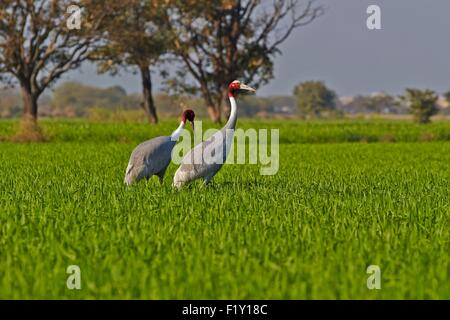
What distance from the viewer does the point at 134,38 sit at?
45.8 metres

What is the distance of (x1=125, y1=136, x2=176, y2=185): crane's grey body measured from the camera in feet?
41.1

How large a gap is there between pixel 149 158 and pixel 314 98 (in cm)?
14762

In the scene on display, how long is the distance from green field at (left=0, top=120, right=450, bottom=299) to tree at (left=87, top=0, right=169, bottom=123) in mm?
28778

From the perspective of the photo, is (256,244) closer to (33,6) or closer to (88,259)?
(88,259)

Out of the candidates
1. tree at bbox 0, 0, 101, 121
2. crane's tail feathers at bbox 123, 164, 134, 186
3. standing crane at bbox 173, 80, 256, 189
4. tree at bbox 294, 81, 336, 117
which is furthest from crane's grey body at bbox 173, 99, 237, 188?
tree at bbox 294, 81, 336, 117

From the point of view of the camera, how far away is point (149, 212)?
9.59 metres

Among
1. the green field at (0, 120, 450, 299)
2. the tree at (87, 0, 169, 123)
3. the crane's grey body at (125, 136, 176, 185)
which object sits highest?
the tree at (87, 0, 169, 123)

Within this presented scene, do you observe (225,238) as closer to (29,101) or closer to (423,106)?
(29,101)

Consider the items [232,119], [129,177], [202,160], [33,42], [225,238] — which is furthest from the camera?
[33,42]

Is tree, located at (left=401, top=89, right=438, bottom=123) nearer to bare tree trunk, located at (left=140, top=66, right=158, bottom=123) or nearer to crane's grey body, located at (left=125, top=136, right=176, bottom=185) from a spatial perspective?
bare tree trunk, located at (left=140, top=66, right=158, bottom=123)

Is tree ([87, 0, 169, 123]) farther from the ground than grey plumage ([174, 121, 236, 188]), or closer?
farther from the ground

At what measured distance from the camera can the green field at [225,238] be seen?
19.2ft

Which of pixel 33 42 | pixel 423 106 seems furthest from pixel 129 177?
pixel 423 106
